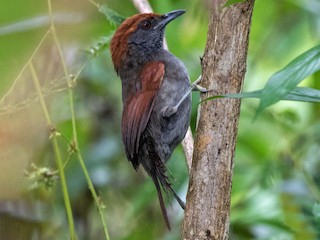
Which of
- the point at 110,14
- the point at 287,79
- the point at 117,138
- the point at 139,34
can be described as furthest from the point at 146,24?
the point at 287,79

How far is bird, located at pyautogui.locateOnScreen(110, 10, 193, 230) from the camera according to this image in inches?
150

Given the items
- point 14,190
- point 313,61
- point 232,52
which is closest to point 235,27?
point 232,52

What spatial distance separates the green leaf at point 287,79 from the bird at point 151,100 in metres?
1.85

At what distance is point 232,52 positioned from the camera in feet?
9.14

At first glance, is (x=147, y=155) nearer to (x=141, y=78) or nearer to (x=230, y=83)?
(x=141, y=78)

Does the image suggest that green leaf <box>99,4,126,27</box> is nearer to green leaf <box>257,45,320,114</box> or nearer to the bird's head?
the bird's head

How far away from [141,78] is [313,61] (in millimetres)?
2229

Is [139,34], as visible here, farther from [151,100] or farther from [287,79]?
[287,79]

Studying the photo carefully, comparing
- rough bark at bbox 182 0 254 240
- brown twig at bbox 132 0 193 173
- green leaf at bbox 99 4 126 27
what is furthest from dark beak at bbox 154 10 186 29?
rough bark at bbox 182 0 254 240

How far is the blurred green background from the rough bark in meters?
0.40

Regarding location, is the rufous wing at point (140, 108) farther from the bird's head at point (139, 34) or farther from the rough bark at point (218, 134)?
the rough bark at point (218, 134)

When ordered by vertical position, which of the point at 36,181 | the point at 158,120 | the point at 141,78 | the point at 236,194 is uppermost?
the point at 141,78

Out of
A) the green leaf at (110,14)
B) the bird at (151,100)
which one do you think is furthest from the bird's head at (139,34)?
the green leaf at (110,14)

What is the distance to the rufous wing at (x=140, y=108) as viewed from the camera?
3768 mm
